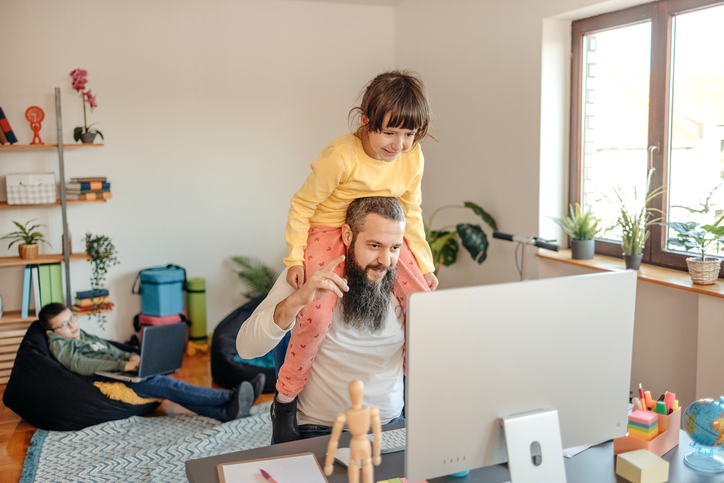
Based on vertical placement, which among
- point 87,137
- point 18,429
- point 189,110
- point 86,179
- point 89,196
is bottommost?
point 18,429

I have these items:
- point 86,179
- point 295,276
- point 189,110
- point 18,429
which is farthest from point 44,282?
point 295,276

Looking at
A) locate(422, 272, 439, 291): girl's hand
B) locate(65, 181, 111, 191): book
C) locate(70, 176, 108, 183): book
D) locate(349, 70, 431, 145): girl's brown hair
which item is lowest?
locate(422, 272, 439, 291): girl's hand

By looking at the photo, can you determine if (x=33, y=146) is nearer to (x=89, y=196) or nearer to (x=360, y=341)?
(x=89, y=196)

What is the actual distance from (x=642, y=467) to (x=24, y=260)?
14.0 ft

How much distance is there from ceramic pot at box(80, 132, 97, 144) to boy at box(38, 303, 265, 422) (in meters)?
1.41

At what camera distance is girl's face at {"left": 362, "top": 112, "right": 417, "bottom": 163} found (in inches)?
75.1

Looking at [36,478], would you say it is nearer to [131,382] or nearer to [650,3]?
[131,382]

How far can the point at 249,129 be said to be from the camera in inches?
204

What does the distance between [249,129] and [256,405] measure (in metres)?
2.38

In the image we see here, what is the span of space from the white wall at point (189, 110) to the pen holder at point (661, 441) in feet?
11.1

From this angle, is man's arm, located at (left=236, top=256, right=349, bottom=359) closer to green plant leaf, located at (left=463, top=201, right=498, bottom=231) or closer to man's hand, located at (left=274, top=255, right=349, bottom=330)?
man's hand, located at (left=274, top=255, right=349, bottom=330)

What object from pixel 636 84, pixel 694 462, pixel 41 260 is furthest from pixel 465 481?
pixel 41 260

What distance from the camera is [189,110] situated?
498cm

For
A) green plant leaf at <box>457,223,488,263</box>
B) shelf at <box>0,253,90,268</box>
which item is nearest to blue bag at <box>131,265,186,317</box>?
shelf at <box>0,253,90,268</box>
